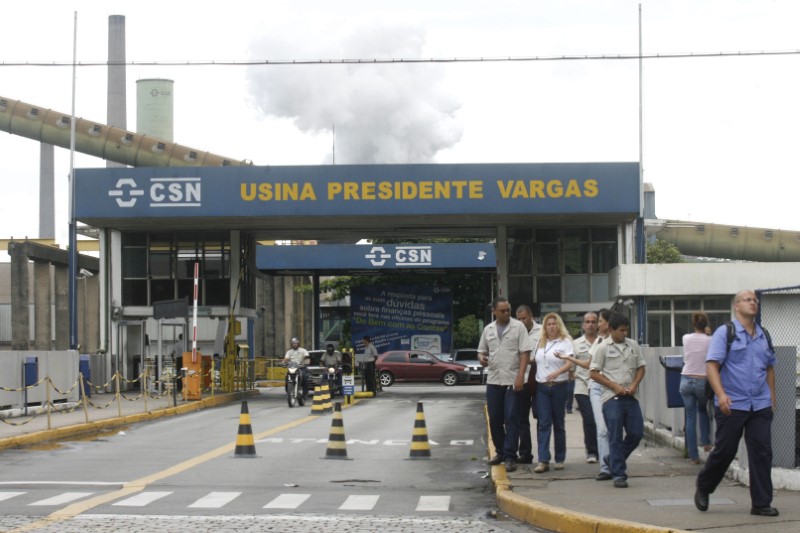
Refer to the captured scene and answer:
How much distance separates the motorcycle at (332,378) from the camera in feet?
106

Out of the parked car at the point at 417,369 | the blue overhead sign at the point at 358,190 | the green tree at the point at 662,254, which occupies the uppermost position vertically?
the blue overhead sign at the point at 358,190

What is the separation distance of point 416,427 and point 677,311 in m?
20.7

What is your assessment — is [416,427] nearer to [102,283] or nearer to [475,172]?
[475,172]

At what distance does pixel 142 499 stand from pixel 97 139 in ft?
170

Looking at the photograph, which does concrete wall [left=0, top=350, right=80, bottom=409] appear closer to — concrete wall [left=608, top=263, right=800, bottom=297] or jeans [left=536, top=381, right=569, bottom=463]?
jeans [left=536, top=381, right=569, bottom=463]

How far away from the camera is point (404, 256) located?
5194cm

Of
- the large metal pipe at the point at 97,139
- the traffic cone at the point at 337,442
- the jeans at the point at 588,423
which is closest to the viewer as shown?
the jeans at the point at 588,423

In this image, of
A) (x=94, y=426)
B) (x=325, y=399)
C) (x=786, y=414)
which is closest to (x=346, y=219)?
(x=325, y=399)

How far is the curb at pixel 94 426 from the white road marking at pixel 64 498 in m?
6.23

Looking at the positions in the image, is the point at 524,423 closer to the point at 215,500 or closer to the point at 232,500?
the point at 232,500

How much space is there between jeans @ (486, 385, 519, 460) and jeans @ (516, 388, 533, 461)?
0.33 feet

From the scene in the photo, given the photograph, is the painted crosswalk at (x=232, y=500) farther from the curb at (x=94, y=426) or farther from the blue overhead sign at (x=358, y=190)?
the blue overhead sign at (x=358, y=190)

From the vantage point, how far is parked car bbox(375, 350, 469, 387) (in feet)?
165

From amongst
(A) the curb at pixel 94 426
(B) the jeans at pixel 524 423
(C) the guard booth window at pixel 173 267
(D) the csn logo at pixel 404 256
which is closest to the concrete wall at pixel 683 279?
(A) the curb at pixel 94 426
